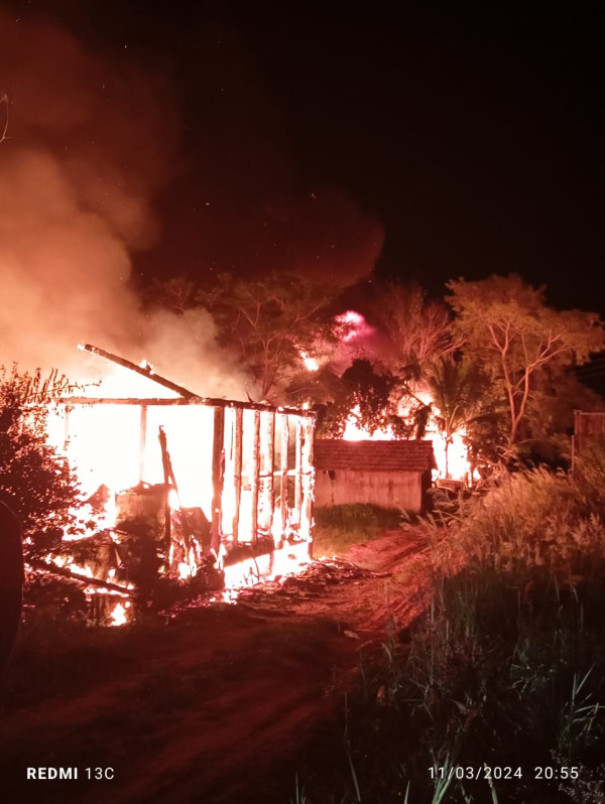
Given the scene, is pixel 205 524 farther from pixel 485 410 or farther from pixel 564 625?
pixel 485 410

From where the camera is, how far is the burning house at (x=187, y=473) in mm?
10148

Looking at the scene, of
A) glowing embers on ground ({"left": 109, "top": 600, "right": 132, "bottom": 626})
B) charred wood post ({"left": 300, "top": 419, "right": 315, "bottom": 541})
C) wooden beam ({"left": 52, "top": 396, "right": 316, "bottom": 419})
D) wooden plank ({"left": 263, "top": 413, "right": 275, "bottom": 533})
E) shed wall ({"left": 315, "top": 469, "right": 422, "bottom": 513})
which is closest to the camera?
glowing embers on ground ({"left": 109, "top": 600, "right": 132, "bottom": 626})

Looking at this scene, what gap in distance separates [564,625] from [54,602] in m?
4.87

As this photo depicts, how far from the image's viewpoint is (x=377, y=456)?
896 inches

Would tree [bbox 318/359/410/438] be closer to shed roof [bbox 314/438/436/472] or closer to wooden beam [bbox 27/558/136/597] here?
shed roof [bbox 314/438/436/472]

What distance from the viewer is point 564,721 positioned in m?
4.40

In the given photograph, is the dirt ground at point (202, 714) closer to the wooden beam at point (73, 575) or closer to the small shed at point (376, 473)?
the wooden beam at point (73, 575)

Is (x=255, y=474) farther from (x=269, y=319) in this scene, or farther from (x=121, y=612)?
(x=269, y=319)

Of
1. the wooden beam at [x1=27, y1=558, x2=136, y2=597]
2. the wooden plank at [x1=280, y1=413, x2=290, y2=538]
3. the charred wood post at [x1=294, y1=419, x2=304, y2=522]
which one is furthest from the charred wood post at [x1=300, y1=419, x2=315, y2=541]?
the wooden beam at [x1=27, y1=558, x2=136, y2=597]

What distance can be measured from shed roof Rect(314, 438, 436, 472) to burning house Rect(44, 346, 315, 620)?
364 inches

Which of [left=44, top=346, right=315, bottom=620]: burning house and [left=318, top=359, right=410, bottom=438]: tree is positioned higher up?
[left=318, top=359, right=410, bottom=438]: tree

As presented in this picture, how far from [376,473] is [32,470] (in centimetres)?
1579

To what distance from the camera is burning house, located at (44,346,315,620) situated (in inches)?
400

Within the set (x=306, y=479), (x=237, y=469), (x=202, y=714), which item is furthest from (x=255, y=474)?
(x=202, y=714)
